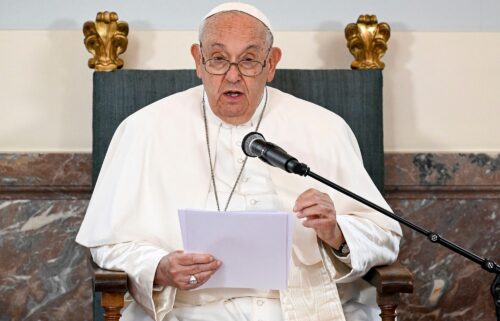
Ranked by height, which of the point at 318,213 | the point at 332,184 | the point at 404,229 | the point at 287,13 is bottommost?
the point at 404,229

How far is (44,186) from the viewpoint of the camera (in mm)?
4785

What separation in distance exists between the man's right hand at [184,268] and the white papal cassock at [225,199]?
0.19 feet

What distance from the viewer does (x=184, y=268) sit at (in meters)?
3.51

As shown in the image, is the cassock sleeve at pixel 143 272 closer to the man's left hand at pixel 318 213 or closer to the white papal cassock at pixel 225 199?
the white papal cassock at pixel 225 199

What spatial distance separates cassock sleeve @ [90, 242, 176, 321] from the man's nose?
0.74m

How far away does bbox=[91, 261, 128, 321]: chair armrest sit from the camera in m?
3.52

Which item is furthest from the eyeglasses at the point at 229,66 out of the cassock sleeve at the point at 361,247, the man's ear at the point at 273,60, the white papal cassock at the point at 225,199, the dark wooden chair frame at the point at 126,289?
the dark wooden chair frame at the point at 126,289

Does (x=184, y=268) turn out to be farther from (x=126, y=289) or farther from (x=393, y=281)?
(x=393, y=281)

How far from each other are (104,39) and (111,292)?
4.85 ft

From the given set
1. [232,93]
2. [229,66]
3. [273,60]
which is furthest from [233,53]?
[273,60]

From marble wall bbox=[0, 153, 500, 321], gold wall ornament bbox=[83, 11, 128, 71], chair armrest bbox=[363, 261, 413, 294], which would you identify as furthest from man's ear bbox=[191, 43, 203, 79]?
chair armrest bbox=[363, 261, 413, 294]

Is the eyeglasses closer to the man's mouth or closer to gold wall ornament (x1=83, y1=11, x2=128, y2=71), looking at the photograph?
the man's mouth

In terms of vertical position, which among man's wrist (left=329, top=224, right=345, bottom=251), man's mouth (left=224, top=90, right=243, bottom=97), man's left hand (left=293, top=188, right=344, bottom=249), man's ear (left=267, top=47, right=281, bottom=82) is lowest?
man's wrist (left=329, top=224, right=345, bottom=251)

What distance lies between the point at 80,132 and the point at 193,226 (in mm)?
1590
